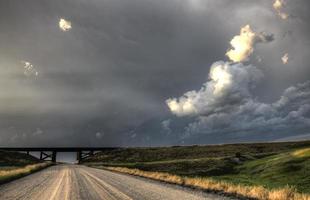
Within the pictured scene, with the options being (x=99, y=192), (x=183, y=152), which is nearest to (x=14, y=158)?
(x=183, y=152)

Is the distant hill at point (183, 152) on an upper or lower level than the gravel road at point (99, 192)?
upper

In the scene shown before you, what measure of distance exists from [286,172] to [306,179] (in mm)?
7313

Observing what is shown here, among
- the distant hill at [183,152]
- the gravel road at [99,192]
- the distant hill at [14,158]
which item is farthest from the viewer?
the distant hill at [14,158]

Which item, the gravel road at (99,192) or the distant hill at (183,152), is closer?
the gravel road at (99,192)

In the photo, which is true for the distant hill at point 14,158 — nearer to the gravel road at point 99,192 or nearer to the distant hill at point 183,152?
the distant hill at point 183,152

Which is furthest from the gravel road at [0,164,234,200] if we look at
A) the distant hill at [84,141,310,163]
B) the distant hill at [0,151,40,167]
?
the distant hill at [0,151,40,167]

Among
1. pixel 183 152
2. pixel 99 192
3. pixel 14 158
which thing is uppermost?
pixel 14 158

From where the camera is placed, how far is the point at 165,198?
17781mm

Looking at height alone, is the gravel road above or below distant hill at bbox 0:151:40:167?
below

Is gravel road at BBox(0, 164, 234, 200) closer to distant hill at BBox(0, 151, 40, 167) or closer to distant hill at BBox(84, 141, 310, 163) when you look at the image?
distant hill at BBox(84, 141, 310, 163)

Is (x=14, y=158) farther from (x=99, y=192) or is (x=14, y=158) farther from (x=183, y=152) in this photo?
(x=99, y=192)

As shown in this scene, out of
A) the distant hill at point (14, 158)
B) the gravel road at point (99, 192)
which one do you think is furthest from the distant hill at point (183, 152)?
the gravel road at point (99, 192)

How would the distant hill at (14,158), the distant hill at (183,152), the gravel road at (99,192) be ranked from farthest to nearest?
the distant hill at (14,158) → the distant hill at (183,152) → the gravel road at (99,192)

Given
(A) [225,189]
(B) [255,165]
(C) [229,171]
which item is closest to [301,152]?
(B) [255,165]
